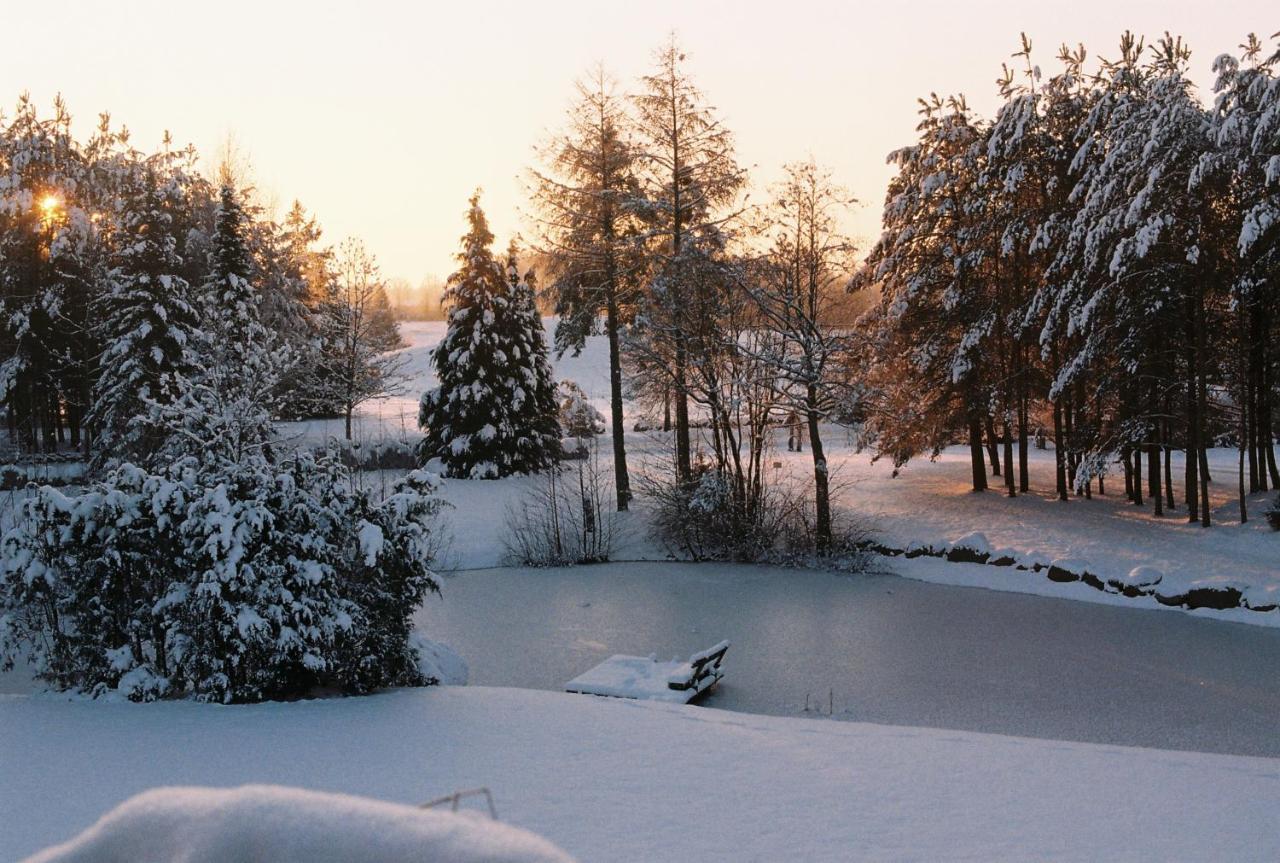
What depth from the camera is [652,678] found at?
10305 millimetres

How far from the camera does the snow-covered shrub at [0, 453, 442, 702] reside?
305 inches

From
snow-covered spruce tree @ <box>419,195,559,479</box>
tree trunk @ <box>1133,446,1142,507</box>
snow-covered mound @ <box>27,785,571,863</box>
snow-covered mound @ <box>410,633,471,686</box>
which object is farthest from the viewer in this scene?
snow-covered spruce tree @ <box>419,195,559,479</box>

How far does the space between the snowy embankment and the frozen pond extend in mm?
2992

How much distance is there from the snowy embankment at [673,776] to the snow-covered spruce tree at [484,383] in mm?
19872

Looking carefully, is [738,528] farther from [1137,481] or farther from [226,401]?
[226,401]

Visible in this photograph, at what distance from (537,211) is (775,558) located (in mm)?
10773

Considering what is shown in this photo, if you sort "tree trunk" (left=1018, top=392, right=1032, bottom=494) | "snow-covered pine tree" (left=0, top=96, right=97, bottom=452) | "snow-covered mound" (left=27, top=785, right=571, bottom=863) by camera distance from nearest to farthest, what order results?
"snow-covered mound" (left=27, top=785, right=571, bottom=863) < "tree trunk" (left=1018, top=392, right=1032, bottom=494) < "snow-covered pine tree" (left=0, top=96, right=97, bottom=452)

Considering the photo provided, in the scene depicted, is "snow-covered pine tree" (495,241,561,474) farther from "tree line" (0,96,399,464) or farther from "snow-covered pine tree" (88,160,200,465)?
"snow-covered pine tree" (88,160,200,465)

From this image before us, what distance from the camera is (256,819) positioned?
1.31m

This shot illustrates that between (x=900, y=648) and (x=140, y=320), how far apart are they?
2129 cm

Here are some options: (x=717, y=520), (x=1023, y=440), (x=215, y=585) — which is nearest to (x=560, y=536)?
(x=717, y=520)

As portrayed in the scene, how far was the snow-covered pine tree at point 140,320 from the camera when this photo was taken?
2402 centimetres

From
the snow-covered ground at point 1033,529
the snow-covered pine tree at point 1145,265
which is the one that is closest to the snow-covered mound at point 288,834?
the snow-covered ground at point 1033,529

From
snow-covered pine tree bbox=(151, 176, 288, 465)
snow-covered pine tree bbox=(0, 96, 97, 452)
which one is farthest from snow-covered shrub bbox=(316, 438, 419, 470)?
snow-covered pine tree bbox=(0, 96, 97, 452)
